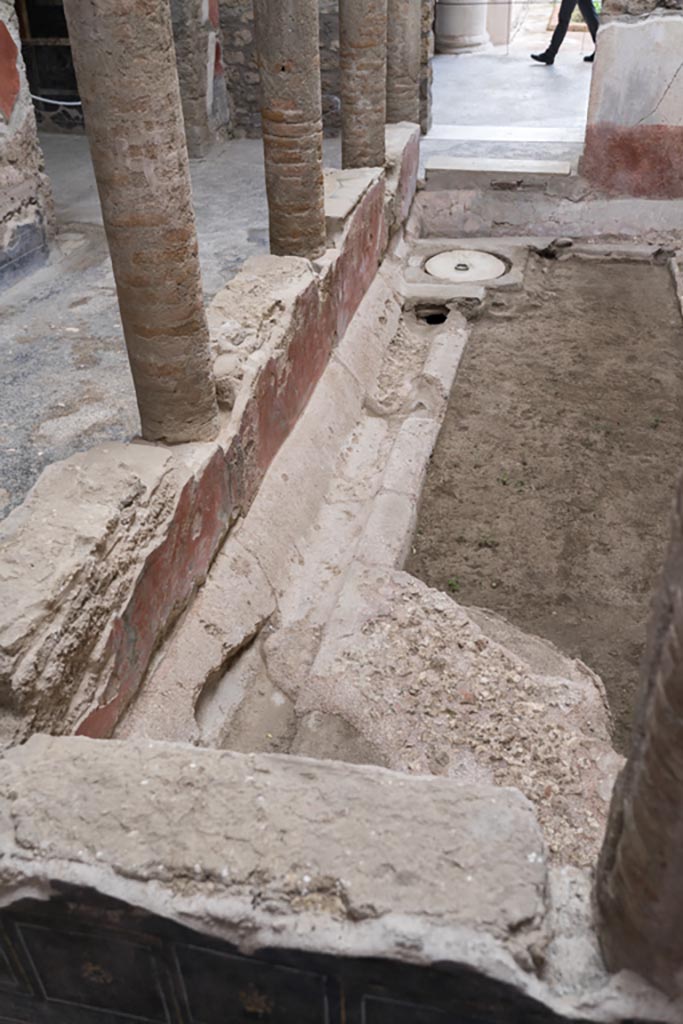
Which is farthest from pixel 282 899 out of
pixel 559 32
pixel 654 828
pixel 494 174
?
pixel 559 32

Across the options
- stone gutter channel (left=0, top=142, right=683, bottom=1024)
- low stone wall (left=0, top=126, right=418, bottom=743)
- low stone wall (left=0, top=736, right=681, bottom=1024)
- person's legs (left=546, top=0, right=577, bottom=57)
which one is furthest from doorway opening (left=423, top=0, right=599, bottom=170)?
low stone wall (left=0, top=736, right=681, bottom=1024)

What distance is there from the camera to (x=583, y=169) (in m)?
8.29

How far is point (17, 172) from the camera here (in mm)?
6047

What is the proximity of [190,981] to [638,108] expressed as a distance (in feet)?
27.1

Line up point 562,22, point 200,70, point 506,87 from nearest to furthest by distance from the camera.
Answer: point 200,70, point 562,22, point 506,87

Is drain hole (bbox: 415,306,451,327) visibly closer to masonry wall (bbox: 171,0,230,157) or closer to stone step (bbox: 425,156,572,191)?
stone step (bbox: 425,156,572,191)

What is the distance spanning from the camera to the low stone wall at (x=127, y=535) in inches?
102

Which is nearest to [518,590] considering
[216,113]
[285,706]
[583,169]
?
[285,706]

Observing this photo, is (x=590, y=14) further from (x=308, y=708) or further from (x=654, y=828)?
(x=654, y=828)

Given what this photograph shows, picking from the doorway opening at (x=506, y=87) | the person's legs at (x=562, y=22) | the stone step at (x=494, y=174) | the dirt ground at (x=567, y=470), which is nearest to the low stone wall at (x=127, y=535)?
the dirt ground at (x=567, y=470)

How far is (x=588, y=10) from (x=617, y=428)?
851 centimetres

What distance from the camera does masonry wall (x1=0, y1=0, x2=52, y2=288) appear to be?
5754mm

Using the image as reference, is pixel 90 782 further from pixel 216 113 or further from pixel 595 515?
pixel 216 113

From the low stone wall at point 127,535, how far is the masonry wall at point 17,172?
218 cm
